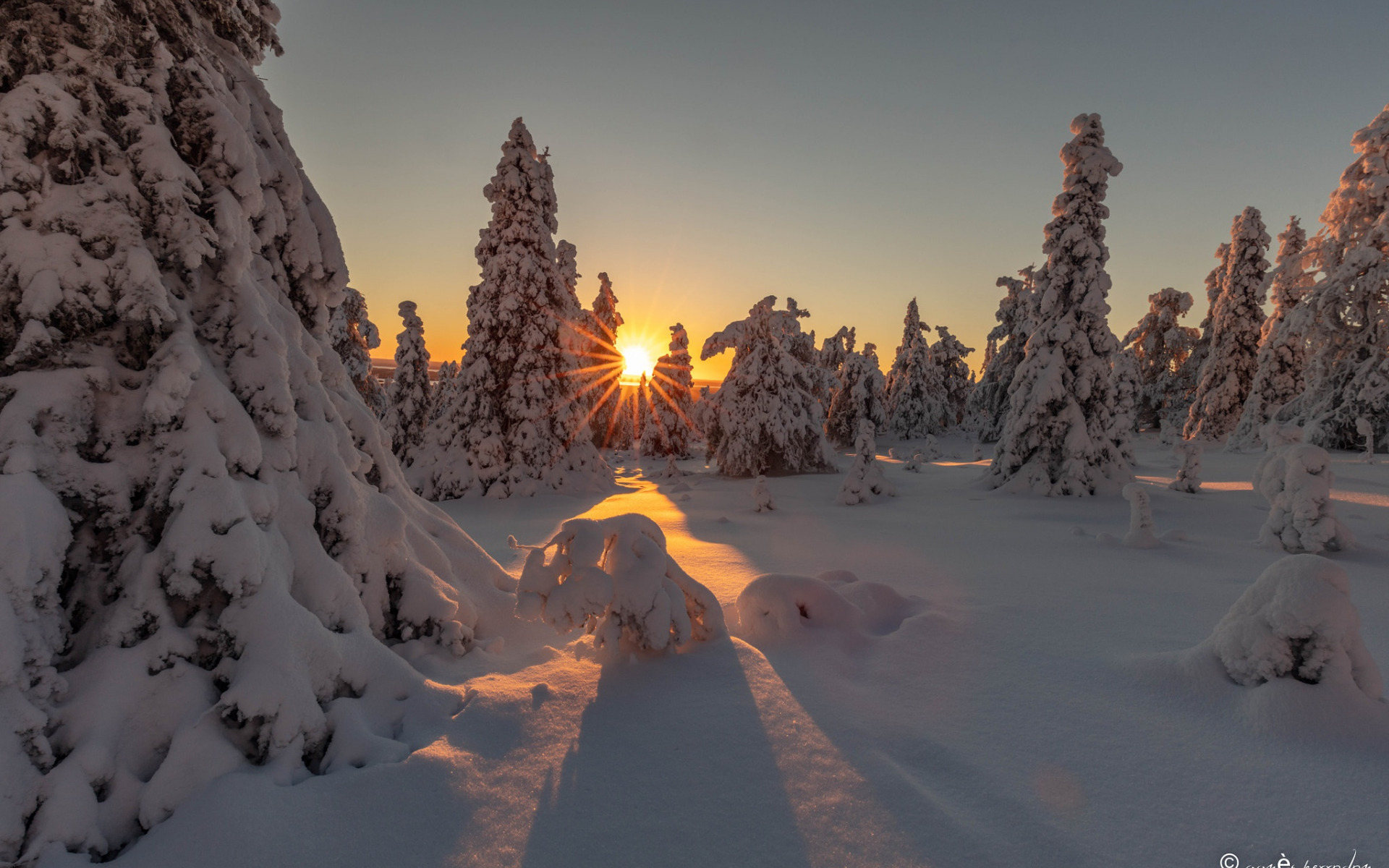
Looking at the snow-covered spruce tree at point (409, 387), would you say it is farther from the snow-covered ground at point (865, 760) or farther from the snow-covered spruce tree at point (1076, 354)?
the snow-covered spruce tree at point (1076, 354)

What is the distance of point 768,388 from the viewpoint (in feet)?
69.4

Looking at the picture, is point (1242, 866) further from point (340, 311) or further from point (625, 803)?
point (340, 311)

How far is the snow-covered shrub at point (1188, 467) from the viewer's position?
12.9 meters

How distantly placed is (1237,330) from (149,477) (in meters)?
36.9

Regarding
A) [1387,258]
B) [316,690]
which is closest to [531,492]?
[316,690]

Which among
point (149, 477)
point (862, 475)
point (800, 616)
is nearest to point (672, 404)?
point (862, 475)

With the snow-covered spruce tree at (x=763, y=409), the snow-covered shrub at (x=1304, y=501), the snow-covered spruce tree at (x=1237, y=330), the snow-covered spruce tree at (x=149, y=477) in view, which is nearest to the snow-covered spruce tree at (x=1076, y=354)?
the snow-covered shrub at (x=1304, y=501)

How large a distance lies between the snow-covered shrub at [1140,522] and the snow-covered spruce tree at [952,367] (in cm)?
3617

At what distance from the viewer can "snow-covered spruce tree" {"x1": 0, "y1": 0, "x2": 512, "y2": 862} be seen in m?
2.38

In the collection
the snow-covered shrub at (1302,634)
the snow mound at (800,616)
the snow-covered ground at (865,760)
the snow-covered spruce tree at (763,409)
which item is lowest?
the snow-covered ground at (865,760)

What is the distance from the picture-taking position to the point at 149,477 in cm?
299

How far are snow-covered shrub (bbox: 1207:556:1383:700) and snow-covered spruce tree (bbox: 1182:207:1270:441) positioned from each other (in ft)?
101

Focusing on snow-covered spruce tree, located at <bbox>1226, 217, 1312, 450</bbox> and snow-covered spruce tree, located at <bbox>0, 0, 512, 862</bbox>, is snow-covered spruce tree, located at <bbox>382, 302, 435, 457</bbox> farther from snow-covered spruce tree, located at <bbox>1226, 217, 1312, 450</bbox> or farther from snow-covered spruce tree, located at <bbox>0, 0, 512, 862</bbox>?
snow-covered spruce tree, located at <bbox>1226, 217, 1312, 450</bbox>

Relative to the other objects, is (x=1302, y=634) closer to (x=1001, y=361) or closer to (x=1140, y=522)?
(x=1140, y=522)
